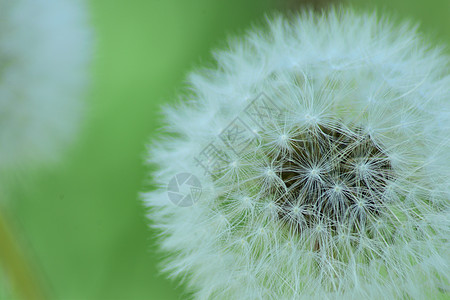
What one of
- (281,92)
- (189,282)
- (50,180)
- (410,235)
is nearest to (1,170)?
(50,180)

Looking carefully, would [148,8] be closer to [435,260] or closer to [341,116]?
[341,116]

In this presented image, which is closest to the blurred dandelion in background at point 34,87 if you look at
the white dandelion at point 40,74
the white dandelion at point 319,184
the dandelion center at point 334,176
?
the white dandelion at point 40,74

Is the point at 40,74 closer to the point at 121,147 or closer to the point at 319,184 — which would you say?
the point at 121,147

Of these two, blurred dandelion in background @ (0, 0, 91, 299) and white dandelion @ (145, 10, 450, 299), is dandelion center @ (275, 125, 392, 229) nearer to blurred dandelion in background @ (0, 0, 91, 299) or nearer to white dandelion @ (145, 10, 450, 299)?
white dandelion @ (145, 10, 450, 299)

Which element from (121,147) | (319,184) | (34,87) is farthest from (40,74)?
(319,184)

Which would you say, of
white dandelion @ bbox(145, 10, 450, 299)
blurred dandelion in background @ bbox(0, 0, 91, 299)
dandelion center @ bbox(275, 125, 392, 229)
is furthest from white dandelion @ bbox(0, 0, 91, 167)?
dandelion center @ bbox(275, 125, 392, 229)

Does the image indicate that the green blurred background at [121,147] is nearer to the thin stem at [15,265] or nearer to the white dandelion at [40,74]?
the white dandelion at [40,74]
